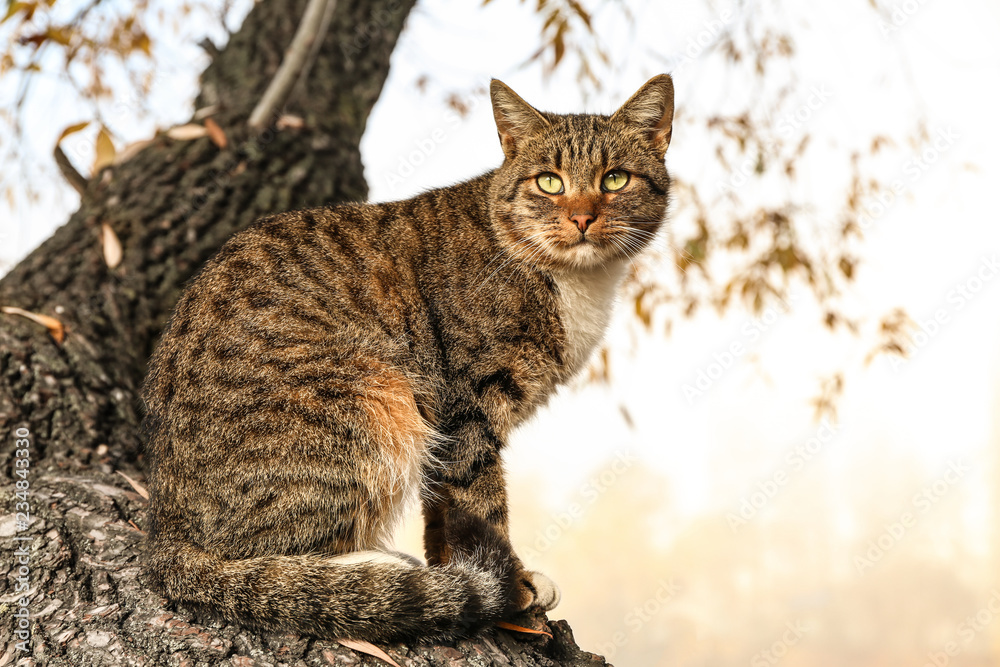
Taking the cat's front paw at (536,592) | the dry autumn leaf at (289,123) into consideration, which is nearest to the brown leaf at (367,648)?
the cat's front paw at (536,592)

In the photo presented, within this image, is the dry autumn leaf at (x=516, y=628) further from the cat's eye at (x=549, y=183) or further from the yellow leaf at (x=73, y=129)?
the yellow leaf at (x=73, y=129)

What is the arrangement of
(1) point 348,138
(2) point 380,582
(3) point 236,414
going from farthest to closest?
(1) point 348,138 < (3) point 236,414 < (2) point 380,582

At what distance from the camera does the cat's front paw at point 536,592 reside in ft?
9.01

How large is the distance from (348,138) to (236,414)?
9.21 ft

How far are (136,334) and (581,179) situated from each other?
233 cm

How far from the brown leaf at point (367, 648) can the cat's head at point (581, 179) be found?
156 cm

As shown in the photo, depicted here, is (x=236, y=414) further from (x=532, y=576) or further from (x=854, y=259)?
(x=854, y=259)

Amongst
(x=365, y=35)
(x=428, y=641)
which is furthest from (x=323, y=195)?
(x=428, y=641)

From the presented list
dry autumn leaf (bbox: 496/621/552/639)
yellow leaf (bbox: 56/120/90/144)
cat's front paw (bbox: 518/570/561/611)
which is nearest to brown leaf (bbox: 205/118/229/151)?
yellow leaf (bbox: 56/120/90/144)

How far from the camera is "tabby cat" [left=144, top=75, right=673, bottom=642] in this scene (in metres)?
2.46

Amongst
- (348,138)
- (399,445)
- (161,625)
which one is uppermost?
(348,138)

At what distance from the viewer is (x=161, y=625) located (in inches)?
95.4

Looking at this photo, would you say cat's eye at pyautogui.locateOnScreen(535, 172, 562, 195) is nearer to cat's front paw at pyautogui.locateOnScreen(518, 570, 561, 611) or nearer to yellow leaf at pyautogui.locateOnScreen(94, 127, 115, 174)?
cat's front paw at pyautogui.locateOnScreen(518, 570, 561, 611)

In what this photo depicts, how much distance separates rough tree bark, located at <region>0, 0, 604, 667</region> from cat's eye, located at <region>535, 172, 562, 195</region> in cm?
173
